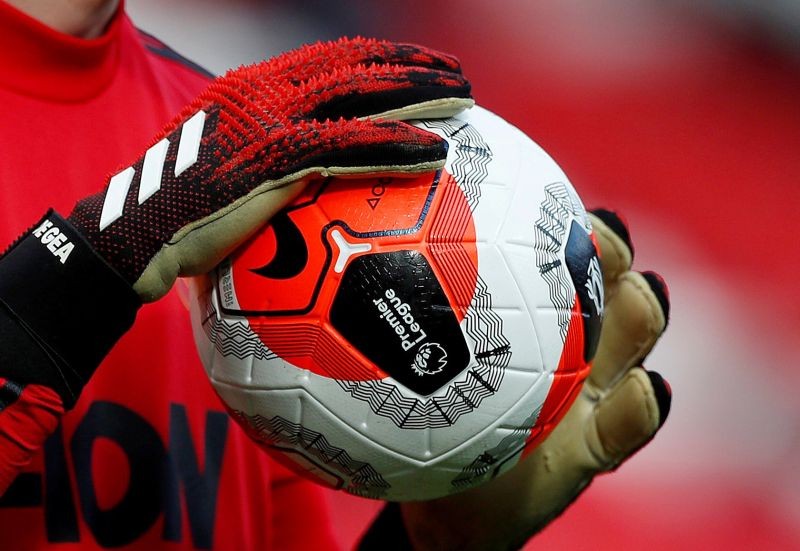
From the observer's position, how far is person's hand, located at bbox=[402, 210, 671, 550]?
3.67ft

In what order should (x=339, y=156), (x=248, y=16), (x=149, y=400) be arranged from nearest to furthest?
(x=339, y=156)
(x=149, y=400)
(x=248, y=16)

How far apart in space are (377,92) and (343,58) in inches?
2.4

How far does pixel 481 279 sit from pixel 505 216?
0.07 meters

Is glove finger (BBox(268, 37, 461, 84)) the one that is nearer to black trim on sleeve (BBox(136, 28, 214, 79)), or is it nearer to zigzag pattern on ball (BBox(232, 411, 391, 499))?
zigzag pattern on ball (BBox(232, 411, 391, 499))

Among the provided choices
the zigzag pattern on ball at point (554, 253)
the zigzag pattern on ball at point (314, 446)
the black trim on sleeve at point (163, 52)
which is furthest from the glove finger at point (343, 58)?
the black trim on sleeve at point (163, 52)

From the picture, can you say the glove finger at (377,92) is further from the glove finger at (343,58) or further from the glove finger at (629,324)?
the glove finger at (629,324)

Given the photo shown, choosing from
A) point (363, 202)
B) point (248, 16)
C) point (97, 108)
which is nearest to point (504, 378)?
point (363, 202)

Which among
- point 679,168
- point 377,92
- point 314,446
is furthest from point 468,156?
point 679,168

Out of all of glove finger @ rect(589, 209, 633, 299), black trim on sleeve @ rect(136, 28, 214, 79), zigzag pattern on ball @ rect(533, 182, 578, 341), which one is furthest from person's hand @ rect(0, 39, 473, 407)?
black trim on sleeve @ rect(136, 28, 214, 79)

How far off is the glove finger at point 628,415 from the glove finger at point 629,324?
2cm

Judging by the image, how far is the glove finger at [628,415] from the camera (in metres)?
1.09

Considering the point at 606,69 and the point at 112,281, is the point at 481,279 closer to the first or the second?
the point at 112,281

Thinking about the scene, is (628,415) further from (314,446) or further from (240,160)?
(240,160)

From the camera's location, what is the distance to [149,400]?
1133 mm
